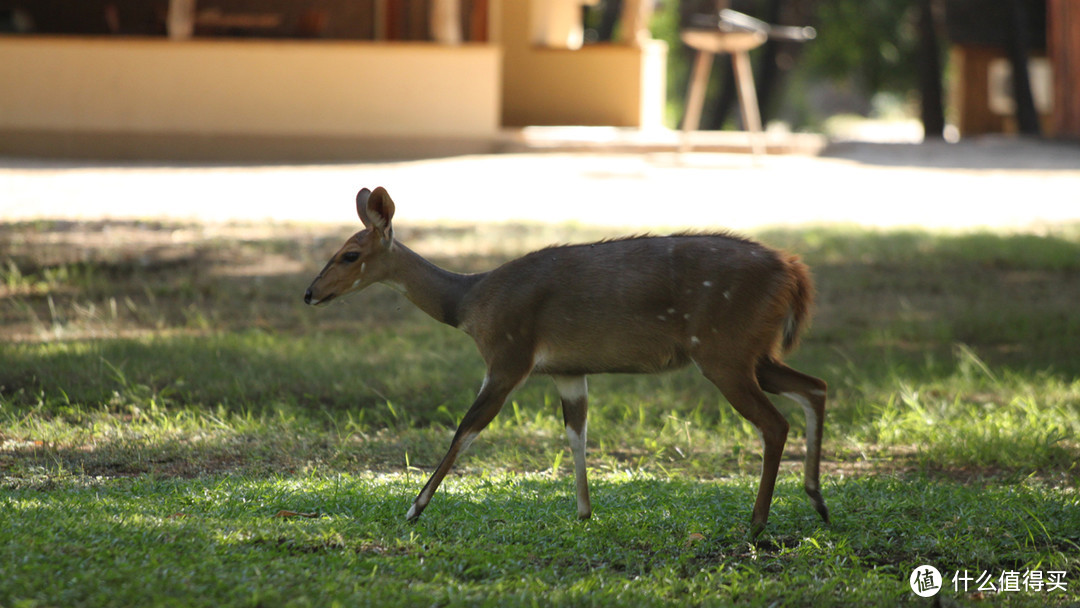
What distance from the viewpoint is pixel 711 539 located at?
4730 mm

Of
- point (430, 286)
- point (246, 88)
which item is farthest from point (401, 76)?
point (430, 286)

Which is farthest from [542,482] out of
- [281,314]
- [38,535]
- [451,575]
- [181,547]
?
[281,314]

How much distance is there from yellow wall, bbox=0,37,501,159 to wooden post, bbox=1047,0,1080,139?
10859mm

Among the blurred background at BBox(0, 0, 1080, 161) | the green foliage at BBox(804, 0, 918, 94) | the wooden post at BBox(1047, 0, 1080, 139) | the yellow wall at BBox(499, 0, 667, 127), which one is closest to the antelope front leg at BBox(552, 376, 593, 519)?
the blurred background at BBox(0, 0, 1080, 161)

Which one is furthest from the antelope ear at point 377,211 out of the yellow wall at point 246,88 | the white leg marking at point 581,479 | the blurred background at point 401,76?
the yellow wall at point 246,88

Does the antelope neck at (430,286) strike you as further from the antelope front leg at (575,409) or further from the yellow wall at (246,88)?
the yellow wall at (246,88)

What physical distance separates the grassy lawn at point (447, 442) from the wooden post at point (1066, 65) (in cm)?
1129

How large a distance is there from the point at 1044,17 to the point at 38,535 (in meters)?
26.7

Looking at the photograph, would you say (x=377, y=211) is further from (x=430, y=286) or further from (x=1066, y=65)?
(x=1066, y=65)

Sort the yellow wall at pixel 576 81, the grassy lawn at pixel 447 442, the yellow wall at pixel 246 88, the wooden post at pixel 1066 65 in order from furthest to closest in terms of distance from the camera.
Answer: the wooden post at pixel 1066 65 < the yellow wall at pixel 576 81 < the yellow wall at pixel 246 88 < the grassy lawn at pixel 447 442

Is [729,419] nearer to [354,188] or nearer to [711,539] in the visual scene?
[711,539]

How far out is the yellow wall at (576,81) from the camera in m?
21.0

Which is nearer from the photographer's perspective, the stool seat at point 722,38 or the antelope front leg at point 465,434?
the antelope front leg at point 465,434

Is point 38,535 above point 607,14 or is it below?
below
